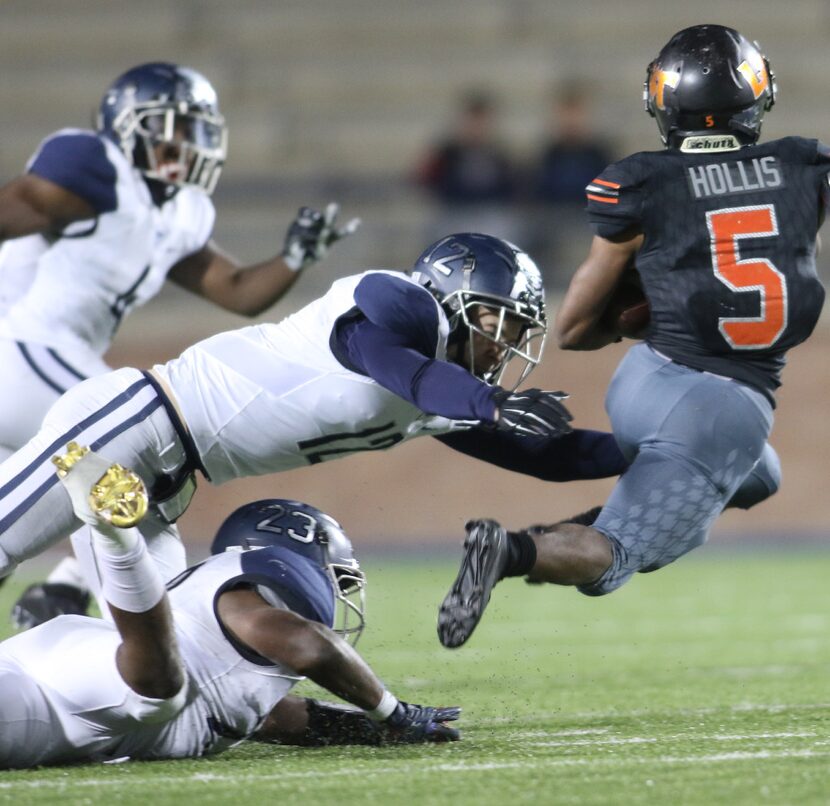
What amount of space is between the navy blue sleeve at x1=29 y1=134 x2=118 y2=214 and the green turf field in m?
1.53

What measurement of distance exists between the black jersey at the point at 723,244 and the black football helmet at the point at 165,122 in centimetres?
154

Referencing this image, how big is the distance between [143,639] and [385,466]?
6.49m

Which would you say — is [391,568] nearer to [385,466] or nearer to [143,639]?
[385,466]

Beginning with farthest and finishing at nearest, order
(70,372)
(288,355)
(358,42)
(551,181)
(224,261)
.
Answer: (358,42), (551,181), (224,261), (70,372), (288,355)

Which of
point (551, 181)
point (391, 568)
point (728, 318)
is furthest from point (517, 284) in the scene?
point (551, 181)

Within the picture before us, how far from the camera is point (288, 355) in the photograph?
3.31m

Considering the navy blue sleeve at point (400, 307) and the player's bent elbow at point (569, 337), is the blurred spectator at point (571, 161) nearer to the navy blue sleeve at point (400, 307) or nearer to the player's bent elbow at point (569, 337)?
the player's bent elbow at point (569, 337)

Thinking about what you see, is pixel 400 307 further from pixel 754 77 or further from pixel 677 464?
pixel 754 77

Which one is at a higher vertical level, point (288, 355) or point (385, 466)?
point (288, 355)

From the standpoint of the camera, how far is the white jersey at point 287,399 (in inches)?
128

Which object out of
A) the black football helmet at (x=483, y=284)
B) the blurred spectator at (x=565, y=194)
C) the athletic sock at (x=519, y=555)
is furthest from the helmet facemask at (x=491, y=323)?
the blurred spectator at (x=565, y=194)

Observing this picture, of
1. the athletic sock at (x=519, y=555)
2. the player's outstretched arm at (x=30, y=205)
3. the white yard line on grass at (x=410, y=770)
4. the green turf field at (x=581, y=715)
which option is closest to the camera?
the green turf field at (x=581, y=715)

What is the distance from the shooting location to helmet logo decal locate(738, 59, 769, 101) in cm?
351

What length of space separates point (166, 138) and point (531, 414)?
1.97 meters
